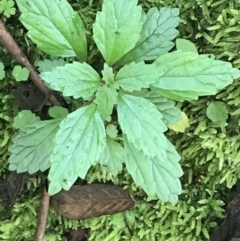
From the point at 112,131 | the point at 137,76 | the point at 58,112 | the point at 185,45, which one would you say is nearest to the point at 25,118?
the point at 58,112

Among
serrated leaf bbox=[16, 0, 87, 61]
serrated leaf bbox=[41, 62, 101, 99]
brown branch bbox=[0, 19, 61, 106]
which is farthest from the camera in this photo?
brown branch bbox=[0, 19, 61, 106]

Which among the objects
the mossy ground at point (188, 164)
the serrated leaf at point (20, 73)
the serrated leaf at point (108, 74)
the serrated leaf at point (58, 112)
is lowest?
the mossy ground at point (188, 164)

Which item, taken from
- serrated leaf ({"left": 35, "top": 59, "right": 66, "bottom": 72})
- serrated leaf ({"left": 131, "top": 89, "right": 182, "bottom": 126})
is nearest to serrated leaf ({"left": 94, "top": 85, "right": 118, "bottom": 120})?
serrated leaf ({"left": 131, "top": 89, "right": 182, "bottom": 126})

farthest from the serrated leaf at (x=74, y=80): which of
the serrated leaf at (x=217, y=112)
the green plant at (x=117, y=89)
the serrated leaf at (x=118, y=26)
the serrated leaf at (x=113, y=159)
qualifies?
the serrated leaf at (x=217, y=112)

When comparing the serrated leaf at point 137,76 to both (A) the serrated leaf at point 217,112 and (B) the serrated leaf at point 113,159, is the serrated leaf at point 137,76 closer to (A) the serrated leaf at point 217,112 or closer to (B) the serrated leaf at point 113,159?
(B) the serrated leaf at point 113,159

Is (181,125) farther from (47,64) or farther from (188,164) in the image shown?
(47,64)

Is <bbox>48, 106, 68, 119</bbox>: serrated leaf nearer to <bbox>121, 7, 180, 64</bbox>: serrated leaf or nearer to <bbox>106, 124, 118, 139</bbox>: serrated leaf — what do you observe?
<bbox>106, 124, 118, 139</bbox>: serrated leaf

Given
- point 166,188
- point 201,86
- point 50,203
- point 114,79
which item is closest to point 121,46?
point 114,79
